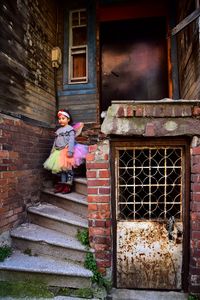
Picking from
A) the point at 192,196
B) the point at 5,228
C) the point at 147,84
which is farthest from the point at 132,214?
the point at 147,84

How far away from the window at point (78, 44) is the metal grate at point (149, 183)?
3.22 metres

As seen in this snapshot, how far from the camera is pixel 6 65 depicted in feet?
12.4

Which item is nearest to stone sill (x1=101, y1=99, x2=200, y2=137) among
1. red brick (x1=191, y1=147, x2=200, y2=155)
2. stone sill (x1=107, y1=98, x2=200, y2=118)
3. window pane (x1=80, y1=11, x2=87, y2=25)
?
stone sill (x1=107, y1=98, x2=200, y2=118)

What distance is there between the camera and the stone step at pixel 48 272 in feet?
10.1

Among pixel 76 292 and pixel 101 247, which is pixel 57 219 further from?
pixel 76 292

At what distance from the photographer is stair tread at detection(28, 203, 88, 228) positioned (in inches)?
144

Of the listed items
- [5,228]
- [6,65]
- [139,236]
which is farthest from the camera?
[6,65]

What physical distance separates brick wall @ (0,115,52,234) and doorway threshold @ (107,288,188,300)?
169cm

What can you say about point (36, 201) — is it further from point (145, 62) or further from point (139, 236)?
point (145, 62)

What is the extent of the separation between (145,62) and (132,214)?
4.19 meters

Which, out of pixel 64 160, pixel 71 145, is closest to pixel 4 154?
pixel 64 160

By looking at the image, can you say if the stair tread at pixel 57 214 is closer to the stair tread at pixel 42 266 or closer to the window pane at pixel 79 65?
the stair tread at pixel 42 266

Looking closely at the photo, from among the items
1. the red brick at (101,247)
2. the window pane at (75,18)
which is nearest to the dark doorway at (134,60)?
the window pane at (75,18)

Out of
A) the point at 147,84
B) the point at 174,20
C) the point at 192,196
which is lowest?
the point at 192,196
